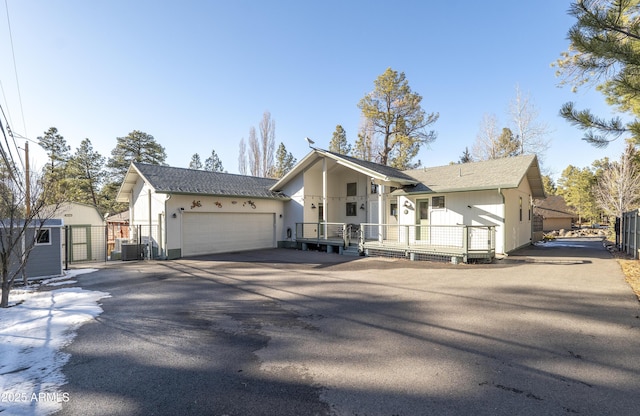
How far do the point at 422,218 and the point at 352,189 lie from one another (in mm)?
5185

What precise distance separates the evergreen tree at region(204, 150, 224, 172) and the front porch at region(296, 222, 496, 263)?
40610 mm

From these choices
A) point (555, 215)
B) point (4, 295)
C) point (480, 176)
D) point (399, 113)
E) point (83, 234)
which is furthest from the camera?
point (555, 215)

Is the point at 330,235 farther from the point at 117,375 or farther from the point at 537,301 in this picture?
the point at 117,375

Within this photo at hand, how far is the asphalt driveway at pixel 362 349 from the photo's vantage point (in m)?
2.83

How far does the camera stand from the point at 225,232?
15180mm

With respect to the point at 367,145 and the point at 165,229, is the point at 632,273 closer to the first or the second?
the point at 165,229

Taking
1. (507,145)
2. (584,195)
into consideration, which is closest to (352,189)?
(507,145)

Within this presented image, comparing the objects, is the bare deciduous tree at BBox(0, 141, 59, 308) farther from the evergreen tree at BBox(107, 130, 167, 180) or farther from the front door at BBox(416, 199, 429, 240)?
the evergreen tree at BBox(107, 130, 167, 180)

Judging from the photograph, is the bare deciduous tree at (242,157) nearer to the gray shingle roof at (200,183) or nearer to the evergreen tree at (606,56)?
the gray shingle roof at (200,183)

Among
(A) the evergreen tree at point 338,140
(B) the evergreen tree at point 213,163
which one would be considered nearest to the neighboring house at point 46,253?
(A) the evergreen tree at point 338,140

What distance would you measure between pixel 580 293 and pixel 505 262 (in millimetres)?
4657

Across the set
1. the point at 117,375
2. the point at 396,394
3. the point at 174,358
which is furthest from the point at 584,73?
the point at 117,375

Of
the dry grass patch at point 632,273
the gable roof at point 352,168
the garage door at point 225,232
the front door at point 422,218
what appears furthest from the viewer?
the gable roof at point 352,168

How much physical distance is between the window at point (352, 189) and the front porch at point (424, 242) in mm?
2638
